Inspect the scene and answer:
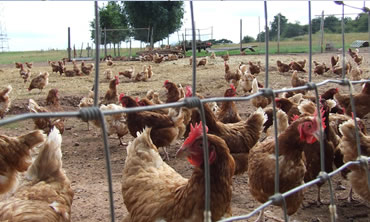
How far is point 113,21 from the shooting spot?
32062 millimetres

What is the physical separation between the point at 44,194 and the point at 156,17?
30.9 meters

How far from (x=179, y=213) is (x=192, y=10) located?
1224 millimetres

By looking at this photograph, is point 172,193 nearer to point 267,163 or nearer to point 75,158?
point 267,163

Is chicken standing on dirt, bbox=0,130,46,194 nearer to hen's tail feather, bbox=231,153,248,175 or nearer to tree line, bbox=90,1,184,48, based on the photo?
hen's tail feather, bbox=231,153,248,175

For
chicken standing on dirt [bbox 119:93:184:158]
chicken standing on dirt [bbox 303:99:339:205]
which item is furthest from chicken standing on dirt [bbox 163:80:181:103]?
chicken standing on dirt [bbox 303:99:339:205]

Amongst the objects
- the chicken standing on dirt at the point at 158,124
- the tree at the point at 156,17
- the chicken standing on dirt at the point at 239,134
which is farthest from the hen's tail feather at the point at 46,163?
the tree at the point at 156,17

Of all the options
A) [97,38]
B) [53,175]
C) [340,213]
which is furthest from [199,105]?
[340,213]

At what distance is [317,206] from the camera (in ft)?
Answer: 11.8

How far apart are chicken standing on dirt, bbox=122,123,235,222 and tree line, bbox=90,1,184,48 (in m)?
26.9

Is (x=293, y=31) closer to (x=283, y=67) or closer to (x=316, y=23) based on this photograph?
(x=316, y=23)

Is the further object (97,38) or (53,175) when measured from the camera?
(53,175)

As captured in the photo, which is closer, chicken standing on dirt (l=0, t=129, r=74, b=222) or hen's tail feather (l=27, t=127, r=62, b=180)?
chicken standing on dirt (l=0, t=129, r=74, b=222)

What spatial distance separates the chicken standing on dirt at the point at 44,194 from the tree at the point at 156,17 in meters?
27.2

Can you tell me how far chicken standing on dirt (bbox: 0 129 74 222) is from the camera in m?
2.10
